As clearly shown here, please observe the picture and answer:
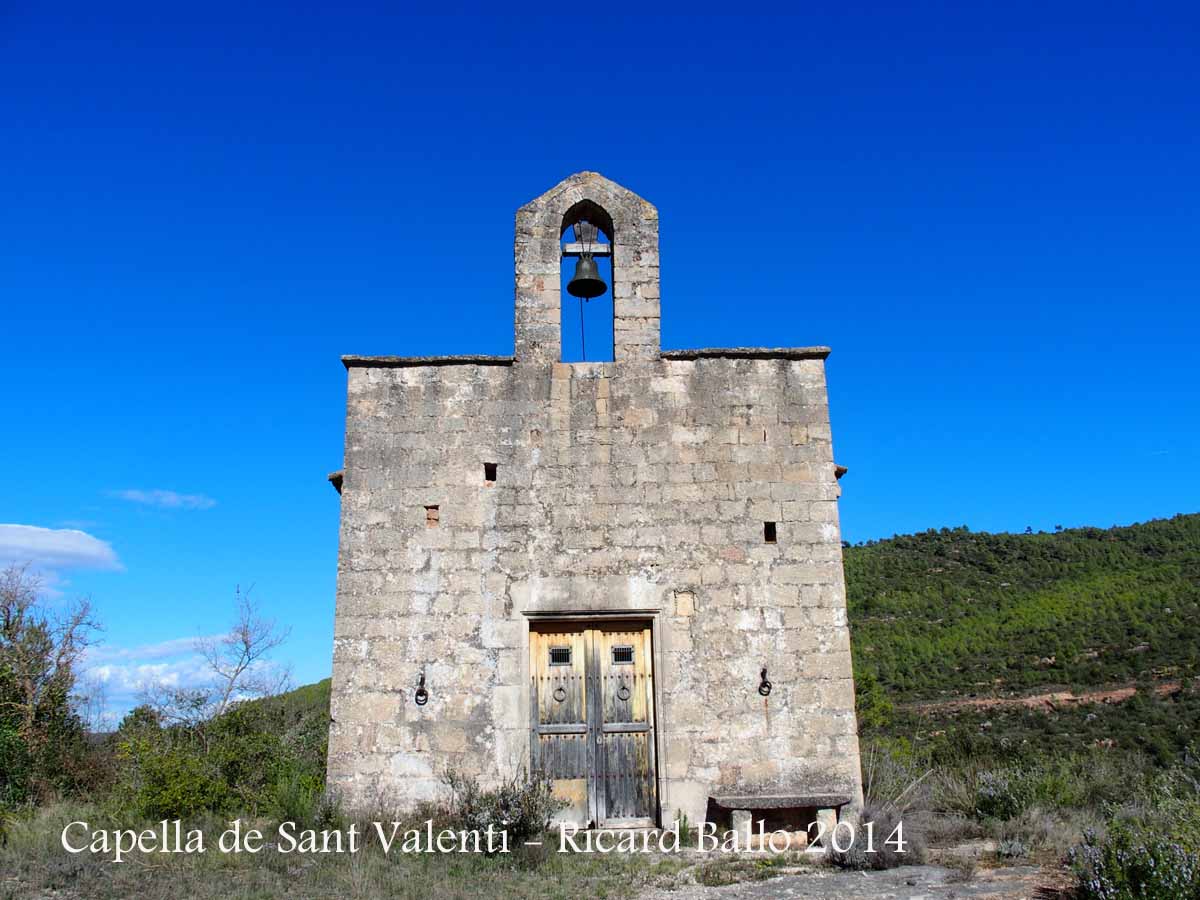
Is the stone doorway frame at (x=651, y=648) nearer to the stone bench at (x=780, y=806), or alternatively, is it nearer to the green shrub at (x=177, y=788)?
the stone bench at (x=780, y=806)

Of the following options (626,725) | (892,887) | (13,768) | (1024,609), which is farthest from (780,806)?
(1024,609)

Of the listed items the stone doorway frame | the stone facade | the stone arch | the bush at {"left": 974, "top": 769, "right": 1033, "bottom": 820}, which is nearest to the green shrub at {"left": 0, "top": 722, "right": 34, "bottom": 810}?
the stone facade

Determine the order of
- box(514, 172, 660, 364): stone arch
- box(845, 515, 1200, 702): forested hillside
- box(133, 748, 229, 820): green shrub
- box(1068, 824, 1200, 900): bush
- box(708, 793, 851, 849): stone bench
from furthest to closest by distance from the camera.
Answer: box(845, 515, 1200, 702): forested hillside < box(514, 172, 660, 364): stone arch < box(133, 748, 229, 820): green shrub < box(708, 793, 851, 849): stone bench < box(1068, 824, 1200, 900): bush

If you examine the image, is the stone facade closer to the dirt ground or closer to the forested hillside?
the dirt ground

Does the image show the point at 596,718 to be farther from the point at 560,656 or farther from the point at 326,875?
the point at 326,875

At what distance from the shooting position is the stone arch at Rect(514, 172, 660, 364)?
941 cm

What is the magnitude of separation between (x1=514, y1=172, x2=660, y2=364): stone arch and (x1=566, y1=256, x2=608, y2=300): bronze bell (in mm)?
196

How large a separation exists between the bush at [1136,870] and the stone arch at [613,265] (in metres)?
5.74

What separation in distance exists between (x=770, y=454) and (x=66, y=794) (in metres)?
9.49

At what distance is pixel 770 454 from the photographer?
9.16 metres

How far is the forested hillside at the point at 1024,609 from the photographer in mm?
24891

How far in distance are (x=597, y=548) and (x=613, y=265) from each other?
10.3 ft

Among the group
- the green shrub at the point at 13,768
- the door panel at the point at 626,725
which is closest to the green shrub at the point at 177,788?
the green shrub at the point at 13,768

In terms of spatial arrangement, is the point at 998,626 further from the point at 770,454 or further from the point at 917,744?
the point at 770,454
